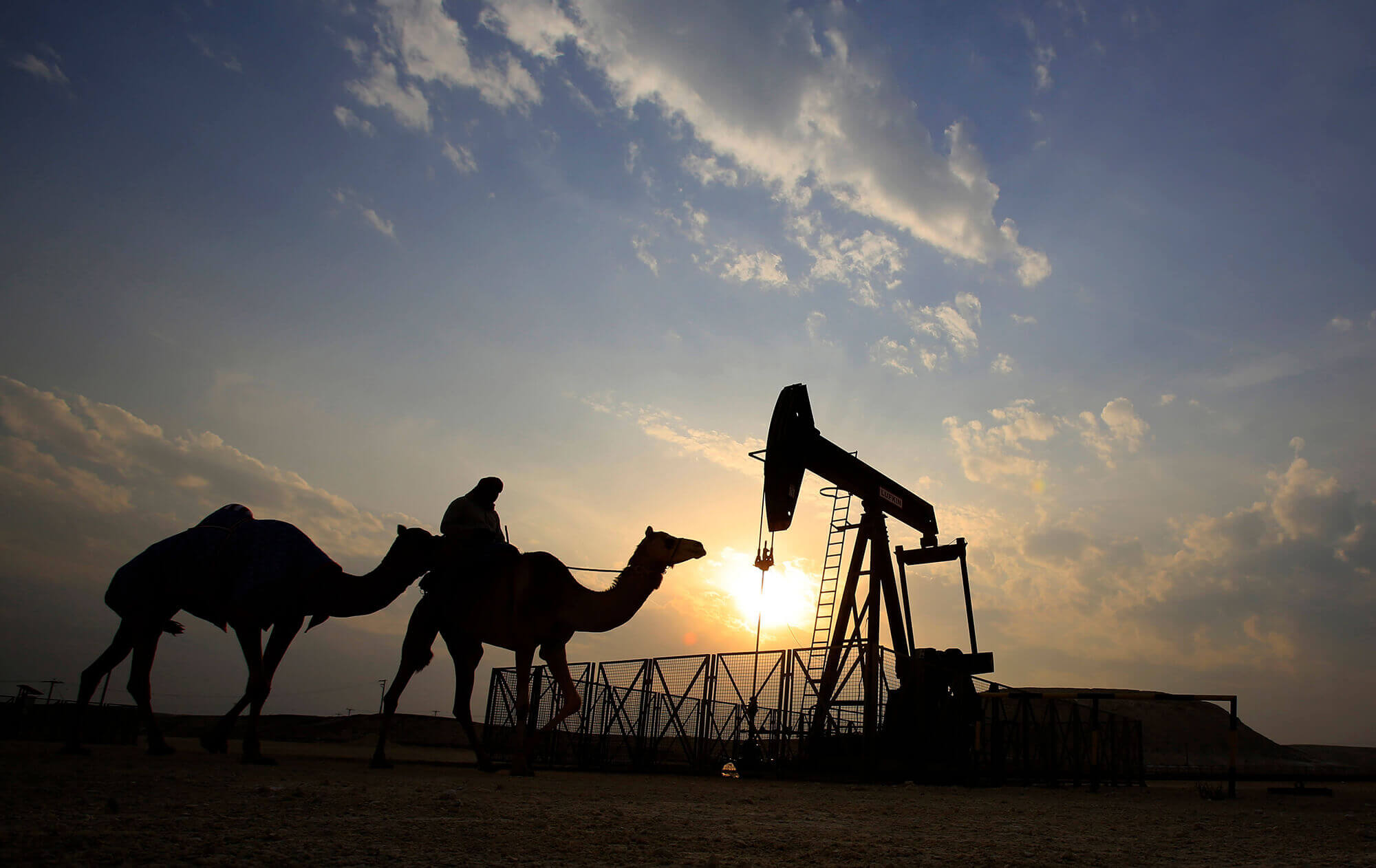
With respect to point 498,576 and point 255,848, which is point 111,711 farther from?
point 255,848

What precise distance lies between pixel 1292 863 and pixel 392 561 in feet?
29.0

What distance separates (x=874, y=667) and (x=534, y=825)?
33.6 feet

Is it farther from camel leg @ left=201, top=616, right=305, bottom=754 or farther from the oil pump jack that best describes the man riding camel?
the oil pump jack

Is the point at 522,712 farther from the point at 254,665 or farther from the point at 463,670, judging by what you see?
the point at 254,665

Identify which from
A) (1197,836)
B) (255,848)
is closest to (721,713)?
(1197,836)

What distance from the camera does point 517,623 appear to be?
33.7 feet

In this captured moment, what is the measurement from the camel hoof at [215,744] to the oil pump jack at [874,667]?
8.62 m

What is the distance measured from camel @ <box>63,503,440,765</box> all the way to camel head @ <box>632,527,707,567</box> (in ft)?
13.8

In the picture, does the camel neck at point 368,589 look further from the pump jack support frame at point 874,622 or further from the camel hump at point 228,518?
the pump jack support frame at point 874,622

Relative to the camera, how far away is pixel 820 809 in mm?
7188

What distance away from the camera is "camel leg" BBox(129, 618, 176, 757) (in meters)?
8.53

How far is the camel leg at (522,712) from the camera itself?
980 cm

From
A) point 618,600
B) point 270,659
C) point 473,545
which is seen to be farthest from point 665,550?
point 270,659

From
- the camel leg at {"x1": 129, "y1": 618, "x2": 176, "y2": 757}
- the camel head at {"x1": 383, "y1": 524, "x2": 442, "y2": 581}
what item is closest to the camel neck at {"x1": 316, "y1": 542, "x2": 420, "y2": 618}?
the camel head at {"x1": 383, "y1": 524, "x2": 442, "y2": 581}
